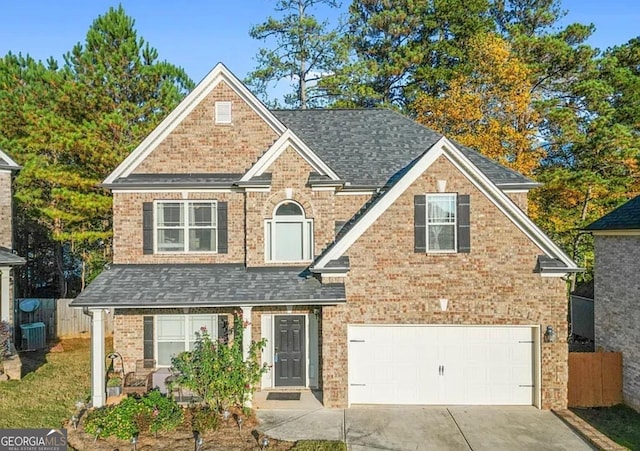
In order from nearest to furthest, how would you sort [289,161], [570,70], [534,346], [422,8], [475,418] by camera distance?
1. [475,418]
2. [534,346]
3. [289,161]
4. [570,70]
5. [422,8]

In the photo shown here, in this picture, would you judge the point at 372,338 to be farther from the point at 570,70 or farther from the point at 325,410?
the point at 570,70

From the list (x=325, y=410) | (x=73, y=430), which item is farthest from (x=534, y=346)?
(x=73, y=430)

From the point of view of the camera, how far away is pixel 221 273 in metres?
13.0

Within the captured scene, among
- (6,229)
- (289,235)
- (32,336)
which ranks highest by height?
(6,229)

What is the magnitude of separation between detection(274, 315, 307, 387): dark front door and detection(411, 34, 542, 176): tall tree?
48.0ft

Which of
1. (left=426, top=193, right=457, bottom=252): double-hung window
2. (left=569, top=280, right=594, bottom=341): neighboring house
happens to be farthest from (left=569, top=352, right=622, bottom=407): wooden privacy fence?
(left=569, top=280, right=594, bottom=341): neighboring house

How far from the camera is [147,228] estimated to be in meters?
13.4

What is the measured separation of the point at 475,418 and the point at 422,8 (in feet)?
92.8

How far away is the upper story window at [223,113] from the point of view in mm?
13703

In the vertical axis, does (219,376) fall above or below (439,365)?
above

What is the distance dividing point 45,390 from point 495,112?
74.1 ft

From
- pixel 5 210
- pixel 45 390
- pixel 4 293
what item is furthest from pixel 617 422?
pixel 5 210

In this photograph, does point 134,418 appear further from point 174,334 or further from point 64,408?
point 174,334

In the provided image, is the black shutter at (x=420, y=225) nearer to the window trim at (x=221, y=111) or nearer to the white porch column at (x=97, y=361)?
the window trim at (x=221, y=111)
